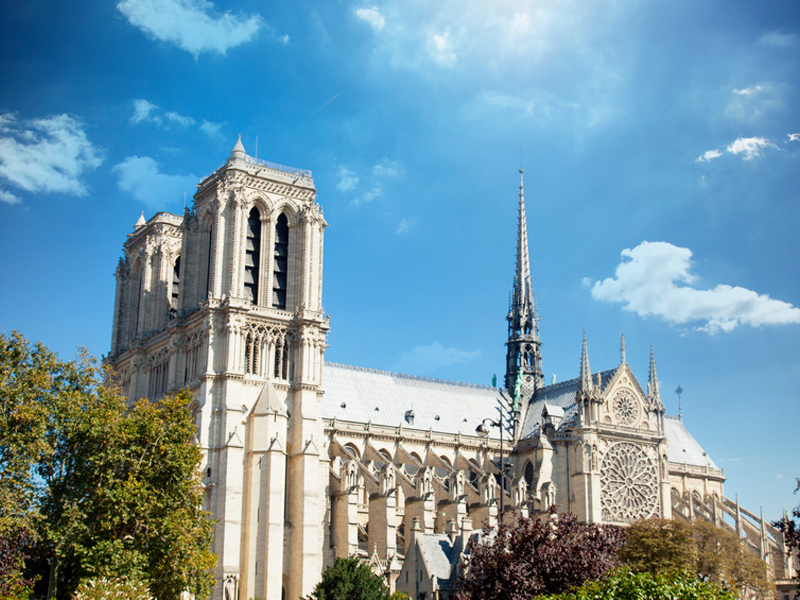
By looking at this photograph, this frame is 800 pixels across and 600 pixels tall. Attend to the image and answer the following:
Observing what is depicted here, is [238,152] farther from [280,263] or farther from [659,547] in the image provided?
[659,547]

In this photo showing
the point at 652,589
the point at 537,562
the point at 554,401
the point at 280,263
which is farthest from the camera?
the point at 554,401

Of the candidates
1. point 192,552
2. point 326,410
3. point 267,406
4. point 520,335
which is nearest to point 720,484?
point 520,335

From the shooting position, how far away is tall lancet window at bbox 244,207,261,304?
76000 millimetres

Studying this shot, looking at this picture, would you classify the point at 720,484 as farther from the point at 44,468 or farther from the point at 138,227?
the point at 44,468

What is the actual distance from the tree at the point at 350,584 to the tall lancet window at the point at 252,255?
24.5 m

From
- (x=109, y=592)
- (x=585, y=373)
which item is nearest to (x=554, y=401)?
(x=585, y=373)

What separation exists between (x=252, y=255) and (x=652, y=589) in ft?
157

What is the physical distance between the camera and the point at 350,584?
55.5 m

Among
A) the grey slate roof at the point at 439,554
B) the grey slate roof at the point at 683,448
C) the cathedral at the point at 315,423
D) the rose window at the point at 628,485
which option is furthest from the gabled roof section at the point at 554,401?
the grey slate roof at the point at 439,554

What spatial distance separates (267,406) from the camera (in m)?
69.9

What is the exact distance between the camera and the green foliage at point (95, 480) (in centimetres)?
4903

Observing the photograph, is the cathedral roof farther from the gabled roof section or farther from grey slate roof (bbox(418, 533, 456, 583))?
grey slate roof (bbox(418, 533, 456, 583))

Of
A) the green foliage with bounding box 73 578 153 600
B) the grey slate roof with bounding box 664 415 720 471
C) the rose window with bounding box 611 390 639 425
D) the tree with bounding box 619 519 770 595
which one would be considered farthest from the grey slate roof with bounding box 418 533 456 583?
the grey slate roof with bounding box 664 415 720 471

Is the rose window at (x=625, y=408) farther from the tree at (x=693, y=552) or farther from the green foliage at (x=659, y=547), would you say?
the green foliage at (x=659, y=547)
